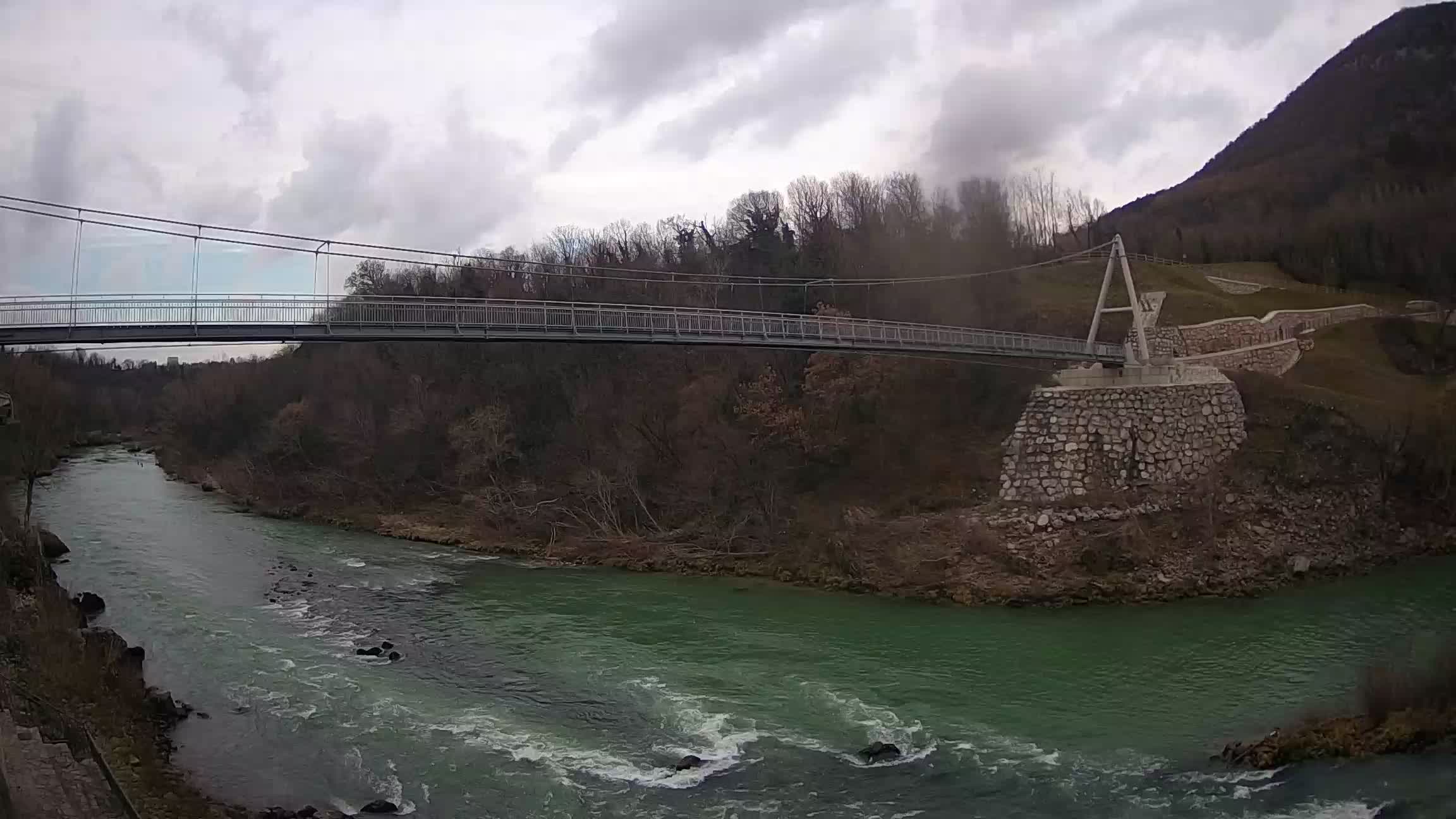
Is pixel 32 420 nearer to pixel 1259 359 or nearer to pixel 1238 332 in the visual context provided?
pixel 1259 359

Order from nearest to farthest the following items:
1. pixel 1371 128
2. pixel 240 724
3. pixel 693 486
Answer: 1. pixel 240 724
2. pixel 693 486
3. pixel 1371 128

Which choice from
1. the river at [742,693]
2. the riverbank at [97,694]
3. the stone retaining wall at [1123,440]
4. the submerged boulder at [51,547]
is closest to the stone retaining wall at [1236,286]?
the stone retaining wall at [1123,440]

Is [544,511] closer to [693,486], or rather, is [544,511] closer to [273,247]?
[693,486]

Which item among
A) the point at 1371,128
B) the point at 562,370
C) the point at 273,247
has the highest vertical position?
the point at 1371,128

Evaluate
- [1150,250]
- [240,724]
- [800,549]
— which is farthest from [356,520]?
[1150,250]

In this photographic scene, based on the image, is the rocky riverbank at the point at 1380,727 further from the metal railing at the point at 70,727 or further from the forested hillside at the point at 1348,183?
the forested hillside at the point at 1348,183

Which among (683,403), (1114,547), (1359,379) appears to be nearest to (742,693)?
(1114,547)
